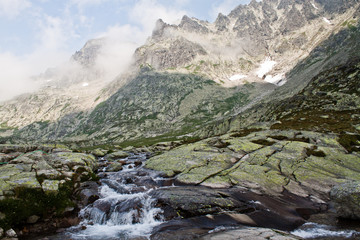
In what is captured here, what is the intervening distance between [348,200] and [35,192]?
32.3 metres

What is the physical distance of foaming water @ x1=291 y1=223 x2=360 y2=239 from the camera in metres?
16.5

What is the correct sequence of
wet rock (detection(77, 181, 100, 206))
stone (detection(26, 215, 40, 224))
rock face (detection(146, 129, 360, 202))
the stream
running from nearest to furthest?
the stream, stone (detection(26, 215, 40, 224)), wet rock (detection(77, 181, 100, 206)), rock face (detection(146, 129, 360, 202))

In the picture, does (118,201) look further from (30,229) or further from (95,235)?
(30,229)

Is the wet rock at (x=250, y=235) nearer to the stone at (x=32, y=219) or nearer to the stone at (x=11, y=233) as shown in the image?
the stone at (x=11, y=233)

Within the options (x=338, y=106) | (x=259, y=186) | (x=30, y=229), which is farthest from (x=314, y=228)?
(x=338, y=106)

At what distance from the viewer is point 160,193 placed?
24.9 meters

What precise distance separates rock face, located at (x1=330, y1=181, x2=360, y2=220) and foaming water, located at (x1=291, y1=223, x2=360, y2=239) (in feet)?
8.71

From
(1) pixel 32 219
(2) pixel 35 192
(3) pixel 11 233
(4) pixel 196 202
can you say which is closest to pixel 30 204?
(1) pixel 32 219

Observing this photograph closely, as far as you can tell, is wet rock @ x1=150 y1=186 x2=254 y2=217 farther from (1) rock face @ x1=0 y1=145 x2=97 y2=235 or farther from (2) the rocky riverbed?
(1) rock face @ x1=0 y1=145 x2=97 y2=235

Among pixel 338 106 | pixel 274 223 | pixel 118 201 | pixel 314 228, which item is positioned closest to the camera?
pixel 314 228

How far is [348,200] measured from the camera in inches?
760

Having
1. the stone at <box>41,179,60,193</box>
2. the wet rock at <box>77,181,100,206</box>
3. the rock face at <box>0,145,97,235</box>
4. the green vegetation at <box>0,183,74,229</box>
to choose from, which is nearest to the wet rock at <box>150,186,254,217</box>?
the wet rock at <box>77,181,100,206</box>

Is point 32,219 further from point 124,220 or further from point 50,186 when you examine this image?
point 124,220

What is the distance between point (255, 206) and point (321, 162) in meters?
19.2
